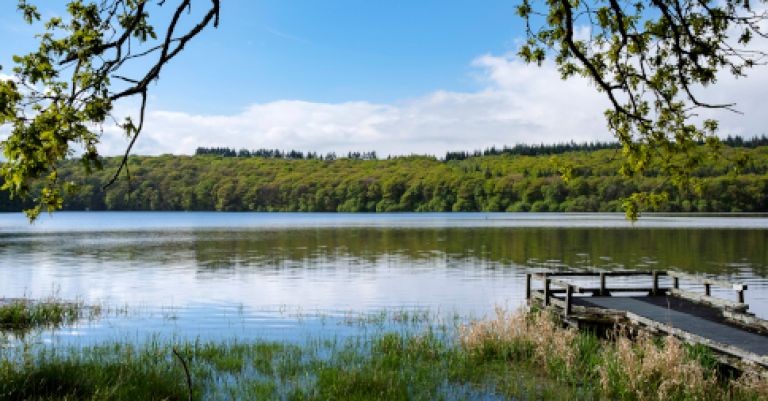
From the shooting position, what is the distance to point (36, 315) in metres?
24.0

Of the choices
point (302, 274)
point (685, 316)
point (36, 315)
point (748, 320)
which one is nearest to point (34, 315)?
point (36, 315)

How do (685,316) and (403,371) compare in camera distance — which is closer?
(403,371)

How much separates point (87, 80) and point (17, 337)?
16044 millimetres

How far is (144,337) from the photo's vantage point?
21.9 meters

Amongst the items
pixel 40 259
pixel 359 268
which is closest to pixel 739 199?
pixel 359 268

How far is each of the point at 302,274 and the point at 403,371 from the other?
29036 millimetres

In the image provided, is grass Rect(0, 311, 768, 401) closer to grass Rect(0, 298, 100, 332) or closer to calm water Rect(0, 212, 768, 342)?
calm water Rect(0, 212, 768, 342)

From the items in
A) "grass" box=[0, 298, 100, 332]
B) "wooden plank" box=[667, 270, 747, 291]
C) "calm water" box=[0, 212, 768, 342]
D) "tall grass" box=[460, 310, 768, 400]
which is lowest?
"calm water" box=[0, 212, 768, 342]

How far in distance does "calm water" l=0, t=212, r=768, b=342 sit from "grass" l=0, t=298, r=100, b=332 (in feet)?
3.50

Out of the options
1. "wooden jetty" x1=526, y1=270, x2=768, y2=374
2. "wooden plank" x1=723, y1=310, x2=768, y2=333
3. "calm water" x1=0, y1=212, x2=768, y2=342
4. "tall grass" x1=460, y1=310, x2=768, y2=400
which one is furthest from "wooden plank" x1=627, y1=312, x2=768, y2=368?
"calm water" x1=0, y1=212, x2=768, y2=342

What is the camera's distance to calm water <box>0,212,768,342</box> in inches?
1046

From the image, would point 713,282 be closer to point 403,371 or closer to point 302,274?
point 403,371

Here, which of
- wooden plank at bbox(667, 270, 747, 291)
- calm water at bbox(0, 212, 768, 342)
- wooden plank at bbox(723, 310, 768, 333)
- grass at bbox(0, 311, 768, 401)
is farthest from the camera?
calm water at bbox(0, 212, 768, 342)

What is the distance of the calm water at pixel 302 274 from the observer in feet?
87.2
